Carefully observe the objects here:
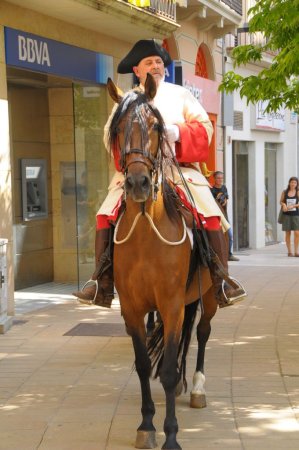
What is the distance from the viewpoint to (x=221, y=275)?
24.0ft

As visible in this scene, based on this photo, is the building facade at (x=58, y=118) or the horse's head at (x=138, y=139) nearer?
the horse's head at (x=138, y=139)

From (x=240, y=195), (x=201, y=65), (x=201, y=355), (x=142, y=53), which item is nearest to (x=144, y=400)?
(x=201, y=355)

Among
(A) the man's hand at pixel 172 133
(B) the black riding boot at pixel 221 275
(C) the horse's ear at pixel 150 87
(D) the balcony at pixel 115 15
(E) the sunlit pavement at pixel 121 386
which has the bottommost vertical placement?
(E) the sunlit pavement at pixel 121 386

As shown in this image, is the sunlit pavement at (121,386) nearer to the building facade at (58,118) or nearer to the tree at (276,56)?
the building facade at (58,118)

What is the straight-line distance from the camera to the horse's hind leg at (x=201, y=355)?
7.55m

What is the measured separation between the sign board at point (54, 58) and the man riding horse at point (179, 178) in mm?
5597

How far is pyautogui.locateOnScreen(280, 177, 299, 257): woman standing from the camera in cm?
2414

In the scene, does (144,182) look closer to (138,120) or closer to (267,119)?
(138,120)

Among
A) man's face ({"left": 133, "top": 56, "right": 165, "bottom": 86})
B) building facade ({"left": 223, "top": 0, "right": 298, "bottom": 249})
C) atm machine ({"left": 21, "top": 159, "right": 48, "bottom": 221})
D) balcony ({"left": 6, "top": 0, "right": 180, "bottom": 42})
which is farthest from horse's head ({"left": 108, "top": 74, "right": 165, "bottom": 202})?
building facade ({"left": 223, "top": 0, "right": 298, "bottom": 249})

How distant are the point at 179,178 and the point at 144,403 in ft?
5.31

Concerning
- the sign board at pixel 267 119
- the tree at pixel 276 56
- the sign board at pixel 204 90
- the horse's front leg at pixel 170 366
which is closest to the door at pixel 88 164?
the tree at pixel 276 56

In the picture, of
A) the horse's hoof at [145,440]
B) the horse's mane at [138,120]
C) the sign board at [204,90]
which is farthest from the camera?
the sign board at [204,90]

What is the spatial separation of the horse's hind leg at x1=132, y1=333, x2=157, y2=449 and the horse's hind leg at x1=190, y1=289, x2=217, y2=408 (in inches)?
31.2

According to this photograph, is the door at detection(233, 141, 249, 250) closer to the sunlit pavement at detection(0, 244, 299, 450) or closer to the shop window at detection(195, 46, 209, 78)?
the shop window at detection(195, 46, 209, 78)
